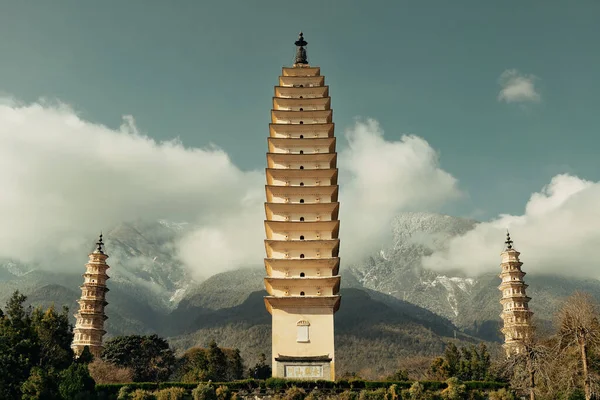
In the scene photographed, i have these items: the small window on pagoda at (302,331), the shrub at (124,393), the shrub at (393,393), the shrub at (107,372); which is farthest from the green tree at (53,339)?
the shrub at (393,393)

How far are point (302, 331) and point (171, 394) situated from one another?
9350 mm

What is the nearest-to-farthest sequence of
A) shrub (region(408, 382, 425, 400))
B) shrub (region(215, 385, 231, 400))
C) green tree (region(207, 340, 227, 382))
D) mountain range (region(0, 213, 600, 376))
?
1. shrub (region(408, 382, 425, 400))
2. shrub (region(215, 385, 231, 400))
3. green tree (region(207, 340, 227, 382))
4. mountain range (region(0, 213, 600, 376))

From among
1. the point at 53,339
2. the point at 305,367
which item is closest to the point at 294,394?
the point at 305,367

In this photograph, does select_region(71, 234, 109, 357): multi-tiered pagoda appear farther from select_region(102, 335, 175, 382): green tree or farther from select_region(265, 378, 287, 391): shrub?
select_region(265, 378, 287, 391): shrub

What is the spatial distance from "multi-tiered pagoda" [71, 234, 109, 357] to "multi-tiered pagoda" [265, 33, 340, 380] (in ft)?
65.7

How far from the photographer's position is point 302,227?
4516cm

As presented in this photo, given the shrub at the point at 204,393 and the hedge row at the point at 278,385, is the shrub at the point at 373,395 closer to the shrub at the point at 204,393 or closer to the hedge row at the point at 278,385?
the hedge row at the point at 278,385

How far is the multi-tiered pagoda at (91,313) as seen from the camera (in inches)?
2149

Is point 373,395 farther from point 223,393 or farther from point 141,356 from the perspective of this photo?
point 141,356

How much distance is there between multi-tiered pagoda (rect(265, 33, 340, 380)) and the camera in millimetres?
41344

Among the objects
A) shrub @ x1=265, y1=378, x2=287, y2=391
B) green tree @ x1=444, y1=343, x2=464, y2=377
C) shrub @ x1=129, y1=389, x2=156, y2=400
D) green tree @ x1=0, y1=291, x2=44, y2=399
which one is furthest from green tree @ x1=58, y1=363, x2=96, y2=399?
green tree @ x1=444, y1=343, x2=464, y2=377

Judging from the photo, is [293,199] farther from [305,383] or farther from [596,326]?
[596,326]

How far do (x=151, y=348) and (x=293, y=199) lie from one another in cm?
2416

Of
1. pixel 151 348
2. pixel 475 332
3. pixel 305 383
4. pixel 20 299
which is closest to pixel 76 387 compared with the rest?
pixel 20 299
